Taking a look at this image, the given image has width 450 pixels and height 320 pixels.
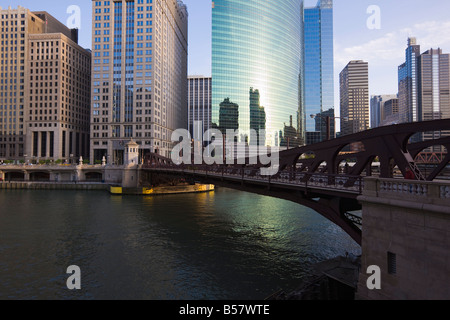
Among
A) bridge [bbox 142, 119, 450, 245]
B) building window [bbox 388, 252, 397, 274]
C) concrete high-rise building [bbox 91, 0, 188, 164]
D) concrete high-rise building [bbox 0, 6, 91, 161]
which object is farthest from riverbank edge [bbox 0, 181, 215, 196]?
building window [bbox 388, 252, 397, 274]

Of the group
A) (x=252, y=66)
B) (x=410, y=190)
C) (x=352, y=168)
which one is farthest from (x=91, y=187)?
(x=252, y=66)

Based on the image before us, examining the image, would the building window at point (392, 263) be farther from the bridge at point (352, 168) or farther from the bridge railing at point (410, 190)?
the bridge at point (352, 168)

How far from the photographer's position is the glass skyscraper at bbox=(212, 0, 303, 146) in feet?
419

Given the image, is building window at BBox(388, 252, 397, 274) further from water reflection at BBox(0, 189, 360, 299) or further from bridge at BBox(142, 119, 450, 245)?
water reflection at BBox(0, 189, 360, 299)

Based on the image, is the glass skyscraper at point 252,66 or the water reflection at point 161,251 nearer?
the water reflection at point 161,251

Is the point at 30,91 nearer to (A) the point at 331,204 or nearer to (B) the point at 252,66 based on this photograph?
(B) the point at 252,66

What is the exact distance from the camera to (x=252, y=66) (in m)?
134

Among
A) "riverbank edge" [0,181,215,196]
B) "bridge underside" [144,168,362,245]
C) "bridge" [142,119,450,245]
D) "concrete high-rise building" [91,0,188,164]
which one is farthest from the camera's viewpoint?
"concrete high-rise building" [91,0,188,164]

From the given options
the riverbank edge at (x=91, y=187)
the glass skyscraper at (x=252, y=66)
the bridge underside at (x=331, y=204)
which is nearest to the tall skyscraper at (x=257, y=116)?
the glass skyscraper at (x=252, y=66)

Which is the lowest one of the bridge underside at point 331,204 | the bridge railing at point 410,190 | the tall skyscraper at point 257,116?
the bridge underside at point 331,204

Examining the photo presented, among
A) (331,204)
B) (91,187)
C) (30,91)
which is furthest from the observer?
(30,91)

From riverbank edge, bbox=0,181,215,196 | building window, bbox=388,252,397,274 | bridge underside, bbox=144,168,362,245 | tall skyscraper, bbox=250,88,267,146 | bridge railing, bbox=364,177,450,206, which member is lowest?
riverbank edge, bbox=0,181,215,196

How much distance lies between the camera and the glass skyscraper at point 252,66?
128m

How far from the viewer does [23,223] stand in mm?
34562
